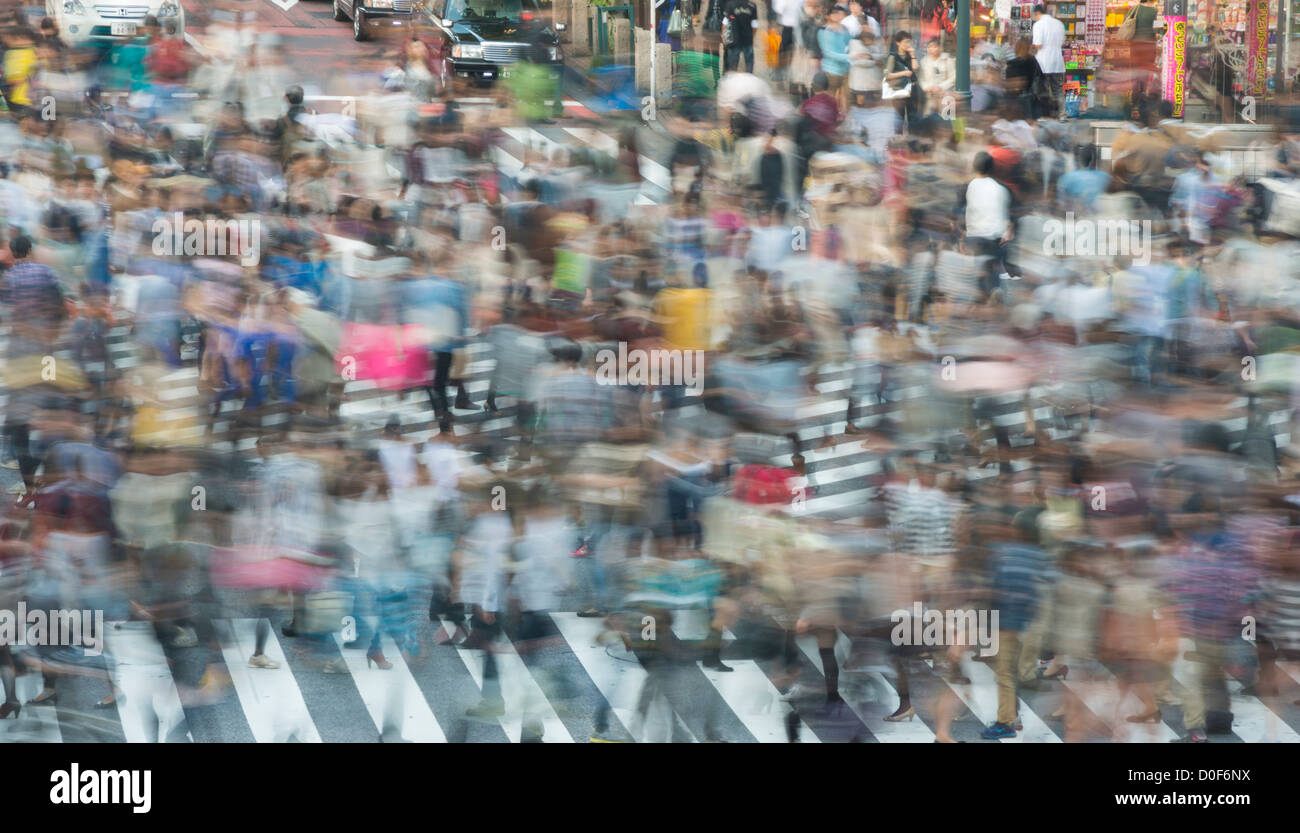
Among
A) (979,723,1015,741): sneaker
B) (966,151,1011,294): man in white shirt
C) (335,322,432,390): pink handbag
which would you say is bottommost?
(979,723,1015,741): sneaker

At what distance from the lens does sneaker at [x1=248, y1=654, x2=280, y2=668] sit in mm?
10227

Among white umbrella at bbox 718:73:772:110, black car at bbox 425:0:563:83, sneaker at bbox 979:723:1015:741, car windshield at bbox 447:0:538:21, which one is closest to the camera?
sneaker at bbox 979:723:1015:741

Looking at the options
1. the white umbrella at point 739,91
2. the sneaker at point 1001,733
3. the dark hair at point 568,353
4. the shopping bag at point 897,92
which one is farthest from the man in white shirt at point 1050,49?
the sneaker at point 1001,733

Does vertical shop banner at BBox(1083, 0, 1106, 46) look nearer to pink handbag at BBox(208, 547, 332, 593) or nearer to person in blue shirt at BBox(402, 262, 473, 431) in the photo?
person in blue shirt at BBox(402, 262, 473, 431)

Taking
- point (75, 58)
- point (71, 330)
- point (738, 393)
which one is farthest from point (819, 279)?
point (75, 58)

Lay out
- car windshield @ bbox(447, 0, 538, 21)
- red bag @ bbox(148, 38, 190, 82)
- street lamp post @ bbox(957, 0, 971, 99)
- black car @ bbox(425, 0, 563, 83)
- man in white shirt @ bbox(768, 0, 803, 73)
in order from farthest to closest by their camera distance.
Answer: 1. car windshield @ bbox(447, 0, 538, 21)
2. black car @ bbox(425, 0, 563, 83)
3. man in white shirt @ bbox(768, 0, 803, 73)
4. street lamp post @ bbox(957, 0, 971, 99)
5. red bag @ bbox(148, 38, 190, 82)

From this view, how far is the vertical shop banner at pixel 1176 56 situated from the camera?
24.3 metres

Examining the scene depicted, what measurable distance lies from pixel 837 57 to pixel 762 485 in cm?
1316

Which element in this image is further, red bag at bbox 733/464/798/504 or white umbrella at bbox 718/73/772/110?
white umbrella at bbox 718/73/772/110

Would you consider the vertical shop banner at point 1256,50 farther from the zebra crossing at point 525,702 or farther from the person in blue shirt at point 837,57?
the zebra crossing at point 525,702

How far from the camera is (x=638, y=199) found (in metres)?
15.0

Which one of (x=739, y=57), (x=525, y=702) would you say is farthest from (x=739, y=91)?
(x=525, y=702)

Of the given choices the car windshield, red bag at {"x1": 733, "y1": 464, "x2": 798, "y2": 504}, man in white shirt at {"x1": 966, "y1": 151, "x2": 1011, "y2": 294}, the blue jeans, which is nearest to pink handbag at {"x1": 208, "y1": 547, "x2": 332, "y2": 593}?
red bag at {"x1": 733, "y1": 464, "x2": 798, "y2": 504}
